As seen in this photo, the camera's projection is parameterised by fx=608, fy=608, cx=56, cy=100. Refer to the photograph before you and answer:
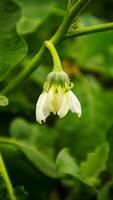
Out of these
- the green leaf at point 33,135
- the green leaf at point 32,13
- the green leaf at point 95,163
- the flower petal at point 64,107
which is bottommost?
the flower petal at point 64,107

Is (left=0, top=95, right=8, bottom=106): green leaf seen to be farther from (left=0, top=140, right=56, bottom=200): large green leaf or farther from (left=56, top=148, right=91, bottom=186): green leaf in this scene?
(left=0, top=140, right=56, bottom=200): large green leaf

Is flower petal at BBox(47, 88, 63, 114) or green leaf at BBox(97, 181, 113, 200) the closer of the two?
flower petal at BBox(47, 88, 63, 114)

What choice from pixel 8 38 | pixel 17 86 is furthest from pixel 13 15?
pixel 17 86

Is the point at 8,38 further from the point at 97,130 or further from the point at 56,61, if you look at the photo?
the point at 97,130

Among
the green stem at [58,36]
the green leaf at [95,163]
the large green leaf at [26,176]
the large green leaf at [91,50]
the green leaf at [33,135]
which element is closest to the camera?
the green stem at [58,36]

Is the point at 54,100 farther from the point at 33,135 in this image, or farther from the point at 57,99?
the point at 33,135

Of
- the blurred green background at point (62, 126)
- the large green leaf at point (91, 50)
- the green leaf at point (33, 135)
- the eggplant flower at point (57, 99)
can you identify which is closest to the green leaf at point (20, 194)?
the blurred green background at point (62, 126)

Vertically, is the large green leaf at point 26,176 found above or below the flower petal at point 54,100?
above

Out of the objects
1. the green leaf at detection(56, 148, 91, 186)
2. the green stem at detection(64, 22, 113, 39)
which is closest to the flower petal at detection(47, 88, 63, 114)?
the green stem at detection(64, 22, 113, 39)

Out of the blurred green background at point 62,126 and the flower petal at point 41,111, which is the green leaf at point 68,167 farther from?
the flower petal at point 41,111
